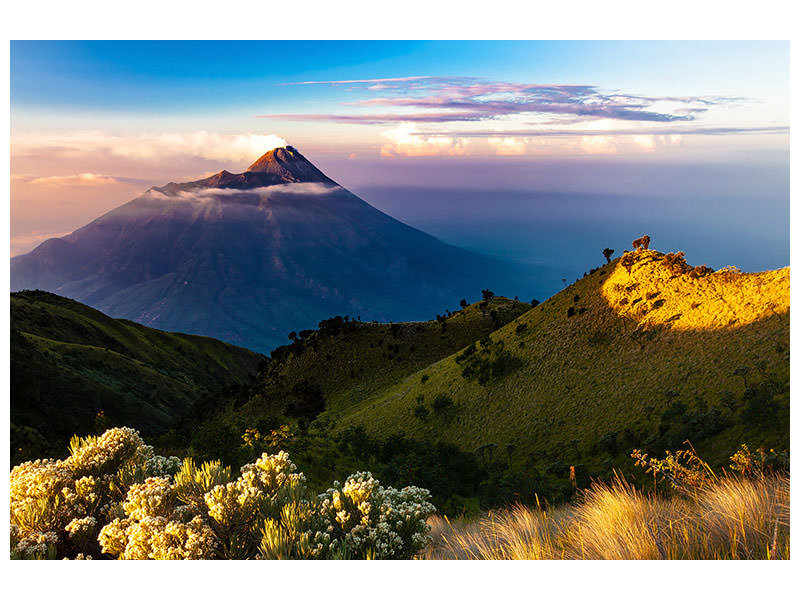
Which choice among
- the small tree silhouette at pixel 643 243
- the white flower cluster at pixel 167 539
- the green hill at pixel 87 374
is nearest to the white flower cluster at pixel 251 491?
the white flower cluster at pixel 167 539

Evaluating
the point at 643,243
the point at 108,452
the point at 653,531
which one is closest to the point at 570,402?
the point at 643,243

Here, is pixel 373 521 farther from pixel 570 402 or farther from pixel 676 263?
pixel 676 263

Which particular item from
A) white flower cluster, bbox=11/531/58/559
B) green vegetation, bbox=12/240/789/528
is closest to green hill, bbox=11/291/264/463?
green vegetation, bbox=12/240/789/528

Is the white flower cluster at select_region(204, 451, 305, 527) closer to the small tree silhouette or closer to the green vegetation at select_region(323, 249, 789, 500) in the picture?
the green vegetation at select_region(323, 249, 789, 500)
